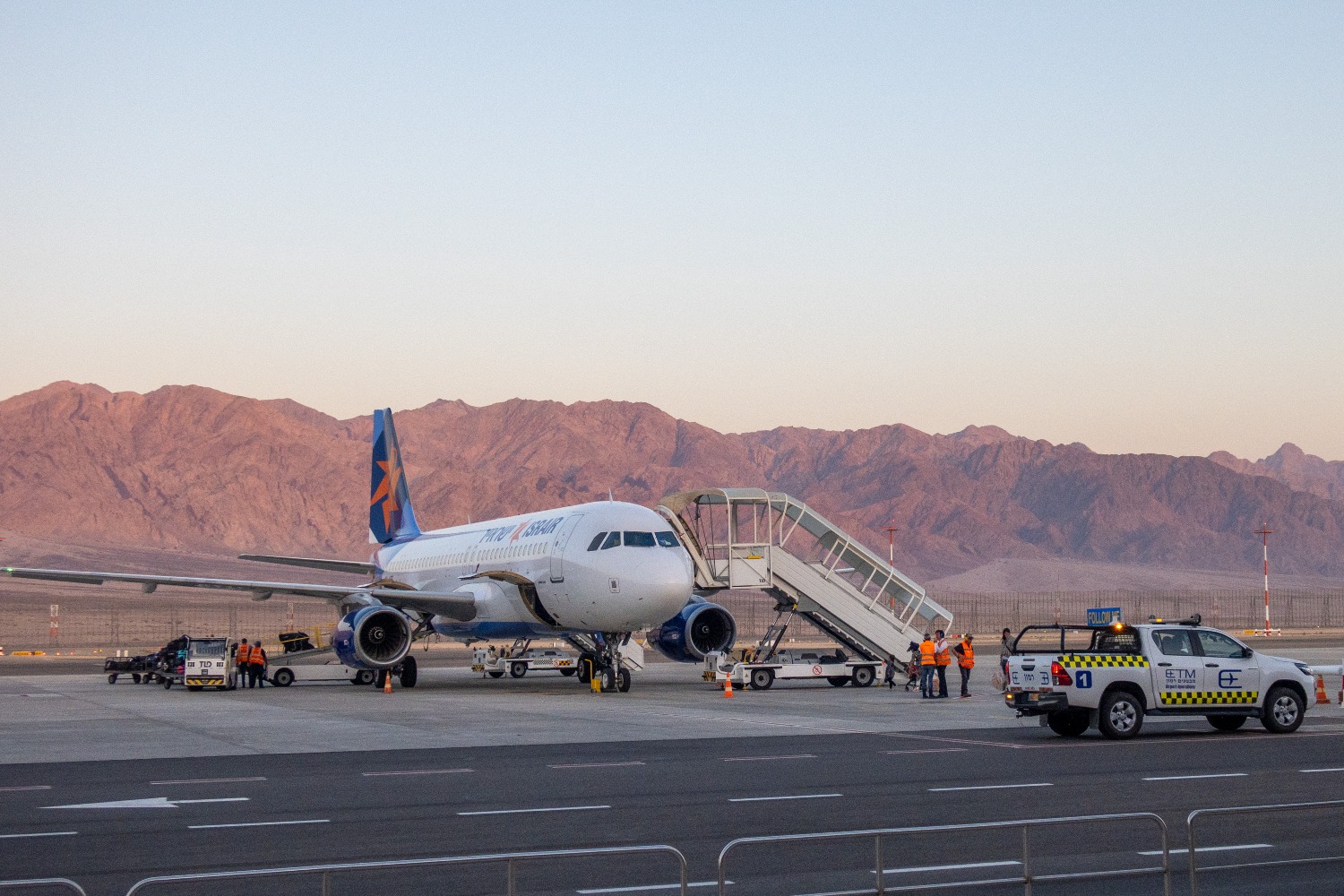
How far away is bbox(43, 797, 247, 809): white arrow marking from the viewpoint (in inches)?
654

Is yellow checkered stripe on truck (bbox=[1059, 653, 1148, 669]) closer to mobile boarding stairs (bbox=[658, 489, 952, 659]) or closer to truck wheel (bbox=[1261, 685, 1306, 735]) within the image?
truck wheel (bbox=[1261, 685, 1306, 735])

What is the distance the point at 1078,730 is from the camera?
24609mm

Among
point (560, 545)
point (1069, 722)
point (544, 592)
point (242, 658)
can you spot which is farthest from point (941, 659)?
point (242, 658)

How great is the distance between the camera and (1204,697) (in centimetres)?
2439

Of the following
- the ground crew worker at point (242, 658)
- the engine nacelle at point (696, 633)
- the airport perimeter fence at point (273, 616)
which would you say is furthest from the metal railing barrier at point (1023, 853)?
the airport perimeter fence at point (273, 616)

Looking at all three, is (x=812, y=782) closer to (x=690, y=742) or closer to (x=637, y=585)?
(x=690, y=742)

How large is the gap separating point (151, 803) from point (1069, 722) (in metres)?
14.1

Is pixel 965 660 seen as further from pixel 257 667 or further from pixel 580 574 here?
pixel 257 667

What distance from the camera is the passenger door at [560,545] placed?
117 feet

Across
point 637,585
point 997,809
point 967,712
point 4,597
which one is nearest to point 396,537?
point 637,585

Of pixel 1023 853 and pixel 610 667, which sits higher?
pixel 610 667

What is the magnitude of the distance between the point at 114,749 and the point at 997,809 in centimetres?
1375

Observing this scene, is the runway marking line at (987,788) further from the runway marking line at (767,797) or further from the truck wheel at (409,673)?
the truck wheel at (409,673)

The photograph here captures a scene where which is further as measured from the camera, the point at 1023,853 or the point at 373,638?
the point at 373,638
